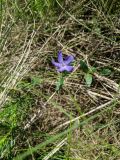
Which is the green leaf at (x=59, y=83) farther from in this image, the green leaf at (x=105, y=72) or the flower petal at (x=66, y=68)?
the green leaf at (x=105, y=72)

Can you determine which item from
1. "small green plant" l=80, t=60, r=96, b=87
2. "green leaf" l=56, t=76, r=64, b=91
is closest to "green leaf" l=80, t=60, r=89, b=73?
"small green plant" l=80, t=60, r=96, b=87

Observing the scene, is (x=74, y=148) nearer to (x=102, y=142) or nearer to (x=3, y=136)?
(x=102, y=142)

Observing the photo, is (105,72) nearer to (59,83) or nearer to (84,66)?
(84,66)

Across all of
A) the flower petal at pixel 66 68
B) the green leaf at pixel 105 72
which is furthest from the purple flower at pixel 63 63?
the green leaf at pixel 105 72

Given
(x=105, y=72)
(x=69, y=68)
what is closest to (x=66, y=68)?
(x=69, y=68)

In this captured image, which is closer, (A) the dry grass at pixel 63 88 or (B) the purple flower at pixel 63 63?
(A) the dry grass at pixel 63 88

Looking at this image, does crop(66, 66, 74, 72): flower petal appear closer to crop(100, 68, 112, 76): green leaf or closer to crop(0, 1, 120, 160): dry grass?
crop(0, 1, 120, 160): dry grass

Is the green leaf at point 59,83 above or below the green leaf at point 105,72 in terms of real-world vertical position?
above

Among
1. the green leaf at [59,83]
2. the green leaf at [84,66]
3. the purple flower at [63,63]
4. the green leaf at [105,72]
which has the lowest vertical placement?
the green leaf at [105,72]

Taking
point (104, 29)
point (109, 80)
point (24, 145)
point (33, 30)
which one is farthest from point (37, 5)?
point (24, 145)
